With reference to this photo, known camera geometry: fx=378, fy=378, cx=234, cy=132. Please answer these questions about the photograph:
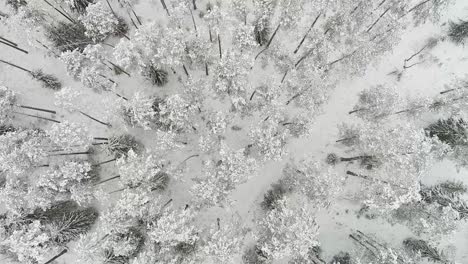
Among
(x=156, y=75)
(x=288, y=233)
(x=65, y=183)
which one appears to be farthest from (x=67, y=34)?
(x=288, y=233)

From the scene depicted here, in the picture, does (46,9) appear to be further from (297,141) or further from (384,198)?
(384,198)

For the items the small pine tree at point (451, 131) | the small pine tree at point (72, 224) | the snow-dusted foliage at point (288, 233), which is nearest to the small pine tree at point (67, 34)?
the small pine tree at point (72, 224)

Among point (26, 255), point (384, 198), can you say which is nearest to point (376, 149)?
point (384, 198)

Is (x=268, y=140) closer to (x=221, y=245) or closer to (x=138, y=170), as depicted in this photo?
(x=221, y=245)

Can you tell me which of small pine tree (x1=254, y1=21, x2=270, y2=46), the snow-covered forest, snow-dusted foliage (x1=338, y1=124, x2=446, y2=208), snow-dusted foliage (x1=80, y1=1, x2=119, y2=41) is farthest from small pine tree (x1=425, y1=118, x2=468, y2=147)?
snow-dusted foliage (x1=80, y1=1, x2=119, y2=41)

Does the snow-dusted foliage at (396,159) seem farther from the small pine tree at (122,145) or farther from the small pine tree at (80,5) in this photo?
the small pine tree at (80,5)

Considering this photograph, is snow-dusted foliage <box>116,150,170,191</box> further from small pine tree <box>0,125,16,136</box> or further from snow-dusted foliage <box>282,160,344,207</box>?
small pine tree <box>0,125,16,136</box>
